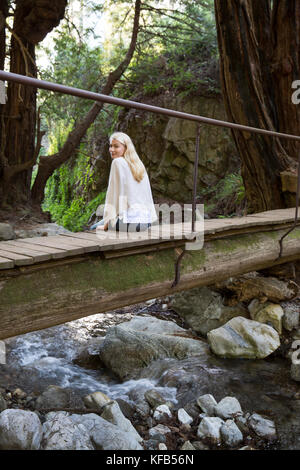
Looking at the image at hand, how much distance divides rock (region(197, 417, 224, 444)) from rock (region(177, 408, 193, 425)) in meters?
0.14

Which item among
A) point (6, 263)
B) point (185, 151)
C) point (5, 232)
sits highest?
point (185, 151)

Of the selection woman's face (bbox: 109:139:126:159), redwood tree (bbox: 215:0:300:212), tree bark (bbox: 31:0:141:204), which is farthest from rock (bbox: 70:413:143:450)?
tree bark (bbox: 31:0:141:204)

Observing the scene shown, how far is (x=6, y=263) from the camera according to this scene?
217 cm

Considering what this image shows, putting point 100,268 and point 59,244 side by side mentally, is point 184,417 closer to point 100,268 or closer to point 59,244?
point 100,268

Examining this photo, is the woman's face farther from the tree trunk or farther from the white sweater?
the tree trunk

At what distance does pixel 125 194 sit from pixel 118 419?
1.81 metres

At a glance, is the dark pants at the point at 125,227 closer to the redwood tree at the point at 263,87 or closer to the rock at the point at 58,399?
the rock at the point at 58,399

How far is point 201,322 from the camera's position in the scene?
5.30 metres

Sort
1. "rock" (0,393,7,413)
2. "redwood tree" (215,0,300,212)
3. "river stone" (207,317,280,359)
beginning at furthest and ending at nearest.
Result: "redwood tree" (215,0,300,212), "river stone" (207,317,280,359), "rock" (0,393,7,413)

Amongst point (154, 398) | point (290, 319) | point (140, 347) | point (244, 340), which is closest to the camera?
point (154, 398)

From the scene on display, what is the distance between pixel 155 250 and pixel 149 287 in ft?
0.94

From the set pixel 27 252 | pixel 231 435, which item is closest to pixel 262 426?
pixel 231 435

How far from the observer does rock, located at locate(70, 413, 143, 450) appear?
2895mm
